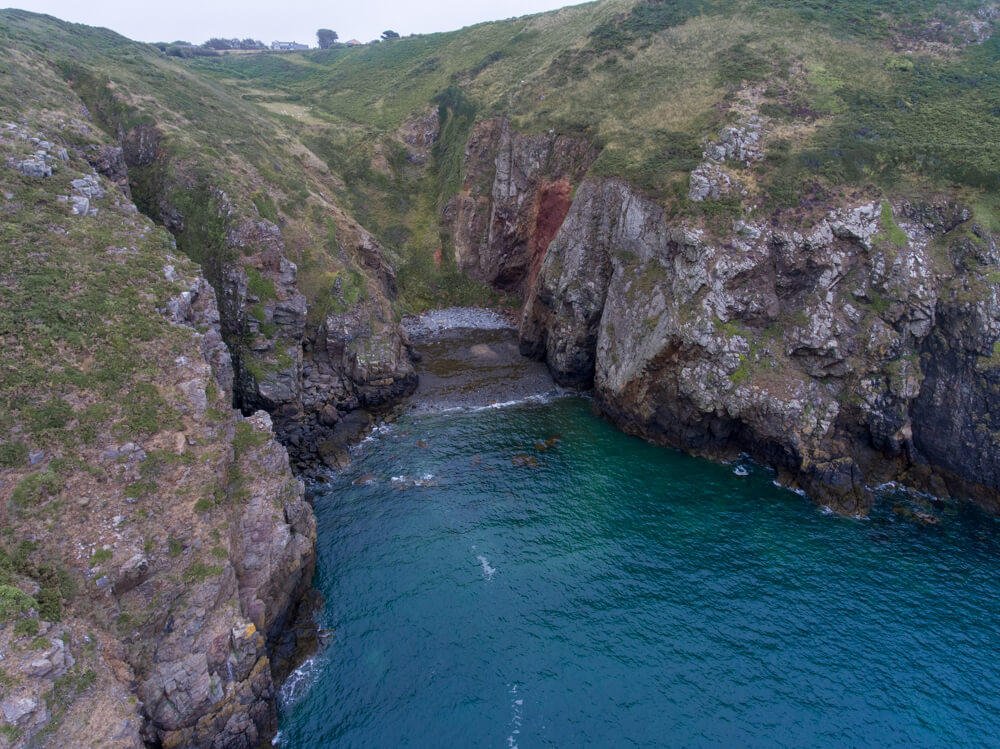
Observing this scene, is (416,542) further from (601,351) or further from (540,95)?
(540,95)

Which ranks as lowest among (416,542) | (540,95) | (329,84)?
(416,542)

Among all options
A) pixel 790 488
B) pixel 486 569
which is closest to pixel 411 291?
pixel 486 569

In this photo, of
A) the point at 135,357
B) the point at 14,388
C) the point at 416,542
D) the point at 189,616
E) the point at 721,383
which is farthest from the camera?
the point at 721,383

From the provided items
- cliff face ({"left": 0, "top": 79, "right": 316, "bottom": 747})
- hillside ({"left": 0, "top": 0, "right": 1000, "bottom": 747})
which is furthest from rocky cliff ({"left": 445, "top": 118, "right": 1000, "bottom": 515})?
cliff face ({"left": 0, "top": 79, "right": 316, "bottom": 747})

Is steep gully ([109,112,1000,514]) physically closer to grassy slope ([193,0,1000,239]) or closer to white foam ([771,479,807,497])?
Result: white foam ([771,479,807,497])

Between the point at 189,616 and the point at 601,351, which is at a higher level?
→ the point at 601,351

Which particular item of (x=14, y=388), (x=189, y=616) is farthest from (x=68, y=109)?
(x=189, y=616)

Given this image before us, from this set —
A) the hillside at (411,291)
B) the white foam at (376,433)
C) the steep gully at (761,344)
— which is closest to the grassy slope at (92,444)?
the hillside at (411,291)

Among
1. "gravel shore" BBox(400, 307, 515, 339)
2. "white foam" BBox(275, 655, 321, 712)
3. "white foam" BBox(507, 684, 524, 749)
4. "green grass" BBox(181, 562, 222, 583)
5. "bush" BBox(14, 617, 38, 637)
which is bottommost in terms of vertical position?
"white foam" BBox(507, 684, 524, 749)
